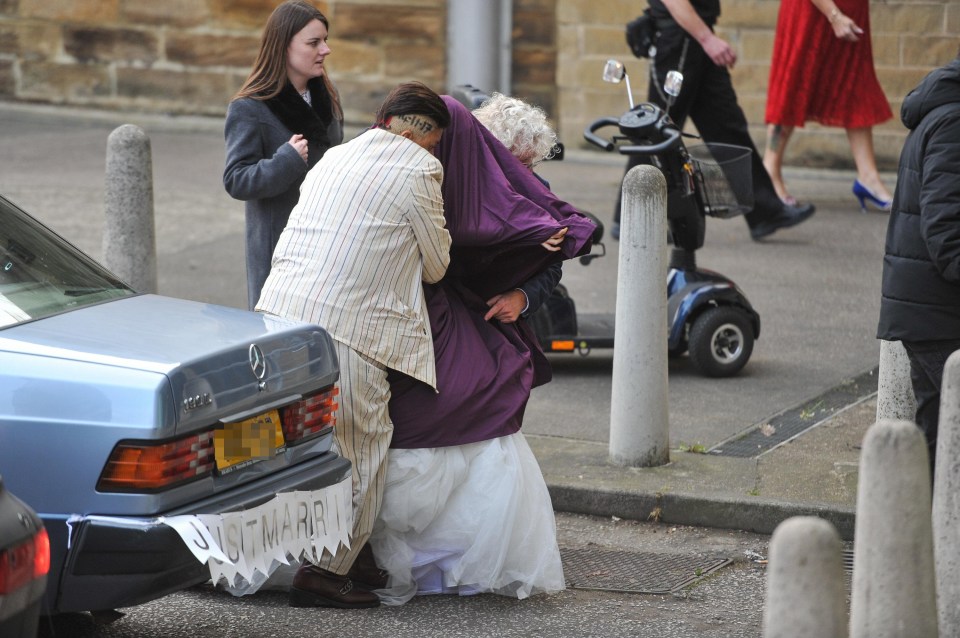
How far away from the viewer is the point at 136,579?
3.66 metres

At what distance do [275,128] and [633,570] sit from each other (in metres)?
2.22

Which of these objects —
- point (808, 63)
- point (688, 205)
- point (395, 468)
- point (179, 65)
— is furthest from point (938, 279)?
point (179, 65)

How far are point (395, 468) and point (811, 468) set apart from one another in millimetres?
2009

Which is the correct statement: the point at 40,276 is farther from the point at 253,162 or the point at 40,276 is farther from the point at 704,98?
the point at 704,98

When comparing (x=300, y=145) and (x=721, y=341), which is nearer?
(x=300, y=145)

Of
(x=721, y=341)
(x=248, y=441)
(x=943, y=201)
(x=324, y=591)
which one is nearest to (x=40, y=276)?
(x=248, y=441)

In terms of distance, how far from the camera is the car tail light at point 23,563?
2926 millimetres

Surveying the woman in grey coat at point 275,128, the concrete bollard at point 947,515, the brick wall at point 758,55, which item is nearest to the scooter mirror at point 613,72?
the woman in grey coat at point 275,128

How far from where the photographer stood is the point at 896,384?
17.9 feet

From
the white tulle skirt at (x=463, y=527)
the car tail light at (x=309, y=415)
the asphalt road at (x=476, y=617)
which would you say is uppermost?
the car tail light at (x=309, y=415)

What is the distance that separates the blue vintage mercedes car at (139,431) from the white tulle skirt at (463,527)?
1.71 ft

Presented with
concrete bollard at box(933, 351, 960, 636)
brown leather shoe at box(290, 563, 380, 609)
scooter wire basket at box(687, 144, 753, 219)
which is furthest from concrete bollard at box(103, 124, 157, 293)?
concrete bollard at box(933, 351, 960, 636)

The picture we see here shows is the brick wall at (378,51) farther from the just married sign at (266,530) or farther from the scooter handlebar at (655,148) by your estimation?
the just married sign at (266,530)

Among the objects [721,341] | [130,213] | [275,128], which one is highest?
[275,128]
